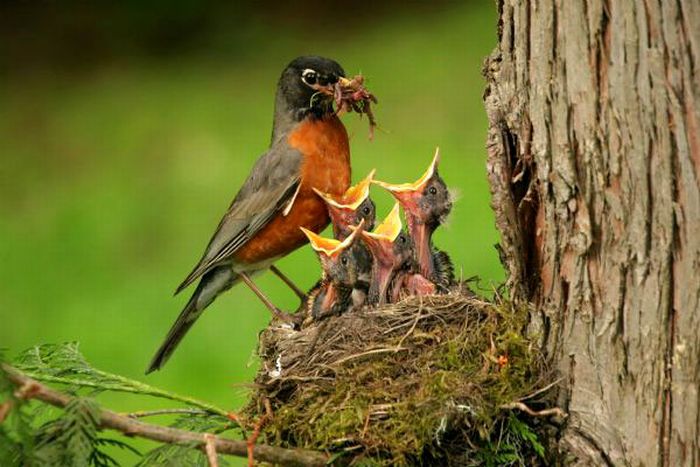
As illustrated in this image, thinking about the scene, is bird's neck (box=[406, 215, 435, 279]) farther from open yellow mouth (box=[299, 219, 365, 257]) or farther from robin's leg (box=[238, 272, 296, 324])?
robin's leg (box=[238, 272, 296, 324])

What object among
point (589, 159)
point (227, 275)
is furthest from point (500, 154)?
point (227, 275)

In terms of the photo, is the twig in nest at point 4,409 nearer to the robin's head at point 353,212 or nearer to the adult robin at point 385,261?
the adult robin at point 385,261

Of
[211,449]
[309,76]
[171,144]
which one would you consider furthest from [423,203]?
[171,144]

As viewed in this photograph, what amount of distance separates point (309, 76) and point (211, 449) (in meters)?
3.26

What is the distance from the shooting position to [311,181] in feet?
21.3

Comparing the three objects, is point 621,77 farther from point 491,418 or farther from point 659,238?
point 491,418

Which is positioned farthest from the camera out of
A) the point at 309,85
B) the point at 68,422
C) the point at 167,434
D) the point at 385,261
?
the point at 309,85

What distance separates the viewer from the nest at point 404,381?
395 centimetres

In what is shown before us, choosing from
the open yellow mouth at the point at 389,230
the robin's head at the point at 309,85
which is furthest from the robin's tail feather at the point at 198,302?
the open yellow mouth at the point at 389,230

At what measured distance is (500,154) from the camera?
12.8ft

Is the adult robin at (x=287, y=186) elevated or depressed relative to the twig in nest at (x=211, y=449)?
elevated

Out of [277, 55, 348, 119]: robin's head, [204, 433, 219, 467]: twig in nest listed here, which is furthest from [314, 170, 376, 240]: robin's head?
[204, 433, 219, 467]: twig in nest

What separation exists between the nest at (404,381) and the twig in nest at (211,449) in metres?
0.49

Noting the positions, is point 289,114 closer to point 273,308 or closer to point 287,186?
point 287,186
